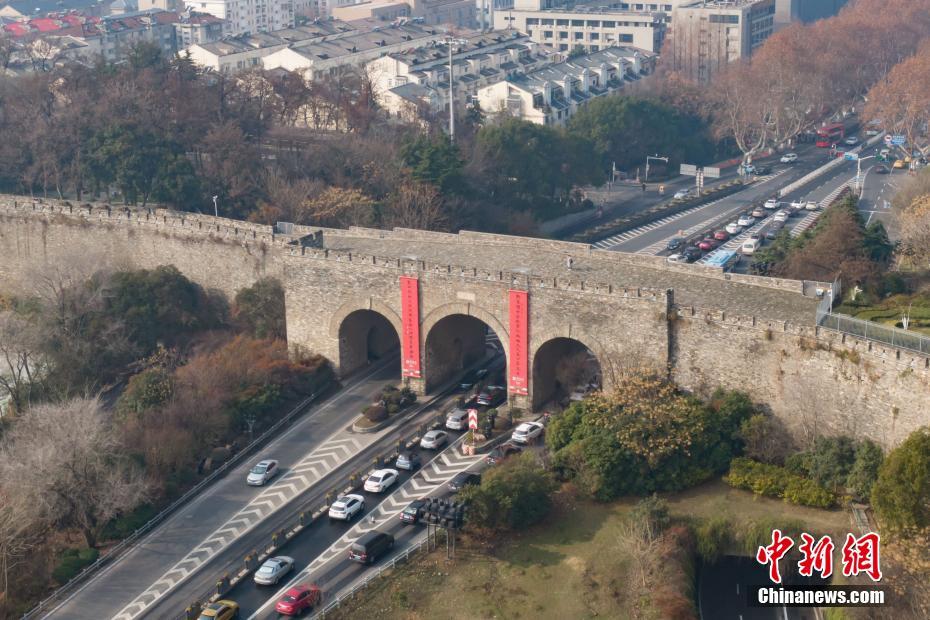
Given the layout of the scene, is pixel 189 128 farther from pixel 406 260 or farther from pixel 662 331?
pixel 662 331

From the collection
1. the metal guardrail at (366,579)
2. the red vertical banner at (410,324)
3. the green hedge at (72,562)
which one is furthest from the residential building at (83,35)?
the metal guardrail at (366,579)


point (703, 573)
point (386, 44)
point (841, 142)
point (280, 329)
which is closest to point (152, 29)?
point (386, 44)

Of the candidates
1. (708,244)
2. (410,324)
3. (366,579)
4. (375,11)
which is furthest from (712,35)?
(366,579)

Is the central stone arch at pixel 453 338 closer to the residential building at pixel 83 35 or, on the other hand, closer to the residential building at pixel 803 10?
the residential building at pixel 83 35

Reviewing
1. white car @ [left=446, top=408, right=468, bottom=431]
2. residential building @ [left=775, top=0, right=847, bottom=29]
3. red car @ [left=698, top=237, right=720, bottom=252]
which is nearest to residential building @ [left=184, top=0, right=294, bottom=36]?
residential building @ [left=775, top=0, right=847, bottom=29]

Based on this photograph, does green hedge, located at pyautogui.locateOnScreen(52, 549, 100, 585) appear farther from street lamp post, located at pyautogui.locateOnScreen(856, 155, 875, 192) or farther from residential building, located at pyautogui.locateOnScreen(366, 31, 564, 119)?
street lamp post, located at pyautogui.locateOnScreen(856, 155, 875, 192)

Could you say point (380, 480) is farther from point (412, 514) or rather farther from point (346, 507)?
point (412, 514)
